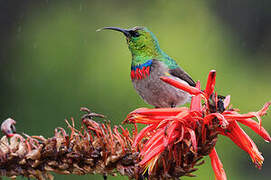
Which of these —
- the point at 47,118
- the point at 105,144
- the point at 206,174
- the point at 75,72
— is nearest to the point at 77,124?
the point at 47,118

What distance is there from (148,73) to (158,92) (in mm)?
103

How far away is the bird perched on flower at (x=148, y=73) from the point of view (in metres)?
2.28

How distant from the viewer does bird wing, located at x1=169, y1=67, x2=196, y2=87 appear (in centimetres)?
249

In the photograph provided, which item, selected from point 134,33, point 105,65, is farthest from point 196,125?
point 105,65

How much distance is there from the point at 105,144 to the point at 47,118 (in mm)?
3497

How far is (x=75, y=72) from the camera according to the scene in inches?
195

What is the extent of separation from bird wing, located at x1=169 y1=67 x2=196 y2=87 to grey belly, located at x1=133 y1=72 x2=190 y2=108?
16 centimetres

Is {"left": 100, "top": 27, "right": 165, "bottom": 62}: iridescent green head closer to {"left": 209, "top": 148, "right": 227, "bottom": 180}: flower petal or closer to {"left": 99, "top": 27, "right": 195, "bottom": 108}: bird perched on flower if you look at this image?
{"left": 99, "top": 27, "right": 195, "bottom": 108}: bird perched on flower

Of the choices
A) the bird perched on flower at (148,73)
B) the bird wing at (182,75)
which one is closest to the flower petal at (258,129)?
the bird perched on flower at (148,73)

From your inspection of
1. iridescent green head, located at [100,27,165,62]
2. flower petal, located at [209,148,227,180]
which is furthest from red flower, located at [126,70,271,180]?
iridescent green head, located at [100,27,165,62]

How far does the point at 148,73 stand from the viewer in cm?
236

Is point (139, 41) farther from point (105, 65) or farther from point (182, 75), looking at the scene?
point (105, 65)

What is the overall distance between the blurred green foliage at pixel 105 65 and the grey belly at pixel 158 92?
5.22 feet

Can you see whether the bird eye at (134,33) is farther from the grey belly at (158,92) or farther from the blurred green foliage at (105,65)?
the blurred green foliage at (105,65)
